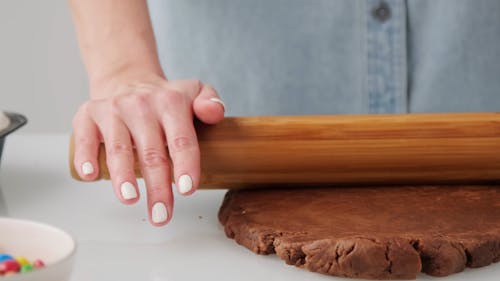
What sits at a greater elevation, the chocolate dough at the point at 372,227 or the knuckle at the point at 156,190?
the knuckle at the point at 156,190

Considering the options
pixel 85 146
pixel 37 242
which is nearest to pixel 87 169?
pixel 85 146

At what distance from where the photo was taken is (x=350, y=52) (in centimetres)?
170

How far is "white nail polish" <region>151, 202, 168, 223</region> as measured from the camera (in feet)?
3.73

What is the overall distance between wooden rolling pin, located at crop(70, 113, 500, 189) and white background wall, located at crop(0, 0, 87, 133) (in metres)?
1.92

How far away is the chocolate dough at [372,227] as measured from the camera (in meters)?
1.03

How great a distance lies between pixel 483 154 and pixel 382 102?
443 millimetres

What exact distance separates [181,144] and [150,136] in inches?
1.8

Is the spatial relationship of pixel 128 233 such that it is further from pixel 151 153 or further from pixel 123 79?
pixel 123 79

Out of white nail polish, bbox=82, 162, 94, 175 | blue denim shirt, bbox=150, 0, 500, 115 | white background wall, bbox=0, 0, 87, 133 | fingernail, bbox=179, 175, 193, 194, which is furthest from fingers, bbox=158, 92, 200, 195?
white background wall, bbox=0, 0, 87, 133

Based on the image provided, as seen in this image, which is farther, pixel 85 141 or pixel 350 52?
pixel 350 52

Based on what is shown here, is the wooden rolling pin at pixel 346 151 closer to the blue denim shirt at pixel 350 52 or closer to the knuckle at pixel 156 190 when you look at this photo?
the knuckle at pixel 156 190

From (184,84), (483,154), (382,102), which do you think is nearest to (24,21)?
(382,102)

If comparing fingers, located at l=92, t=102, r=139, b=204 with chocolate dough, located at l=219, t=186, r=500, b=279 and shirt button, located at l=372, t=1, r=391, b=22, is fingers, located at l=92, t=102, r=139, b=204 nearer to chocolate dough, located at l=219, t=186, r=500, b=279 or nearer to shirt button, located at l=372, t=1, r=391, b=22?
chocolate dough, located at l=219, t=186, r=500, b=279

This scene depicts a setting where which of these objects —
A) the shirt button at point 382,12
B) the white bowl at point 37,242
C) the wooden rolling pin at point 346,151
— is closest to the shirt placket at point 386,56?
the shirt button at point 382,12
